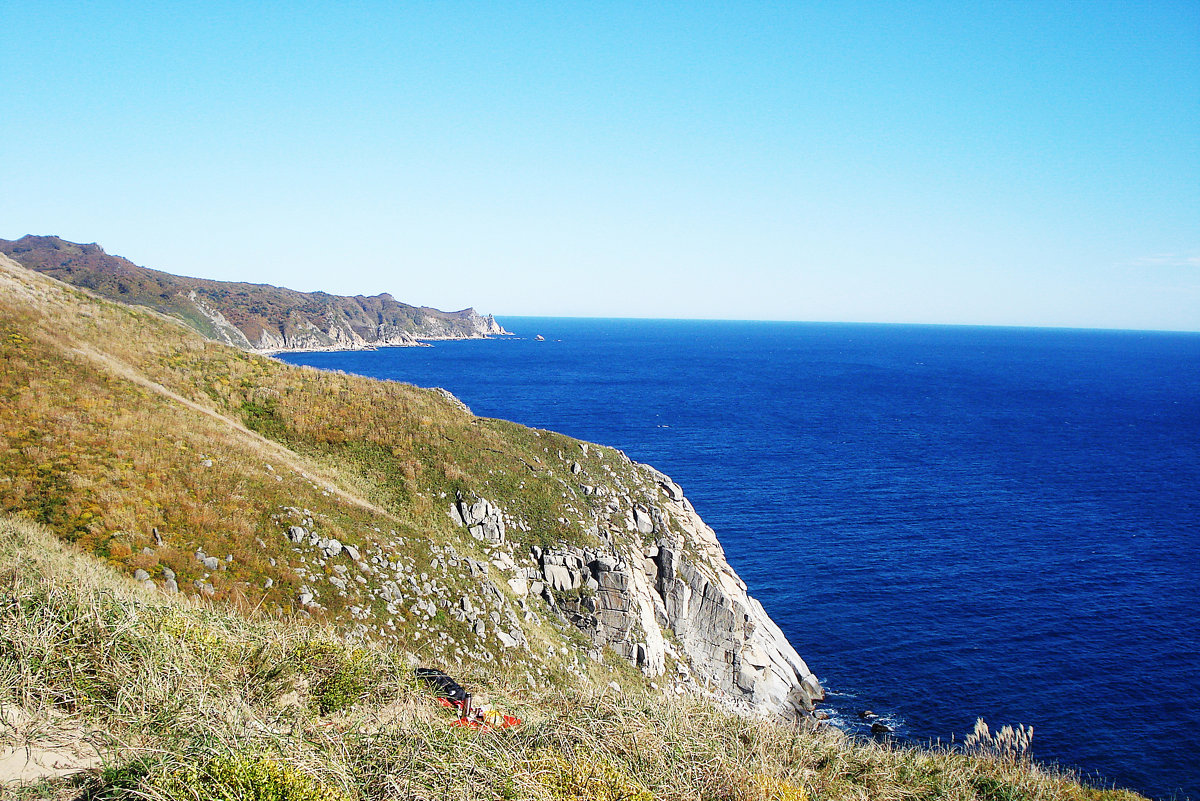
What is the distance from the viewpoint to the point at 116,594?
12.6 m

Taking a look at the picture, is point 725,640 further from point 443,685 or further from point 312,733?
point 312,733

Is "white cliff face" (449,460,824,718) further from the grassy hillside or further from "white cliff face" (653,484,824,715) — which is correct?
the grassy hillside

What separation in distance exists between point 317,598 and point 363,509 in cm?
622

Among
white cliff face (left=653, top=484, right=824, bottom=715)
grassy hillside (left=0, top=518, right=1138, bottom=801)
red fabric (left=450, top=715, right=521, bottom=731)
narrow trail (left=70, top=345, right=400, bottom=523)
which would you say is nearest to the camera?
grassy hillside (left=0, top=518, right=1138, bottom=801)

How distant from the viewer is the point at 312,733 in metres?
9.95

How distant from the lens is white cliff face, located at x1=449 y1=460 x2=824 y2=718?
30.0 m

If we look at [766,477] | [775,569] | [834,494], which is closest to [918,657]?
[775,569]

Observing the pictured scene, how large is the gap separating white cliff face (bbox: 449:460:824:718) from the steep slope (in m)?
0.11

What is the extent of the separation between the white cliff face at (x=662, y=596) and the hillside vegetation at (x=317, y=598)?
0.84 ft

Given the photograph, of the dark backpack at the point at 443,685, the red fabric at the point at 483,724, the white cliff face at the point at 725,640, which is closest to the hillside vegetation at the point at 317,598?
the red fabric at the point at 483,724

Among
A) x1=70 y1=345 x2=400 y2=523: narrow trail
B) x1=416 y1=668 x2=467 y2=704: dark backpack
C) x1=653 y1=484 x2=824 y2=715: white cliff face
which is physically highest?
x1=70 y1=345 x2=400 y2=523: narrow trail

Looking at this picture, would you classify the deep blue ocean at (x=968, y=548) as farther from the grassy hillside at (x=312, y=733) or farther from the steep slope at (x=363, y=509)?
the grassy hillside at (x=312, y=733)

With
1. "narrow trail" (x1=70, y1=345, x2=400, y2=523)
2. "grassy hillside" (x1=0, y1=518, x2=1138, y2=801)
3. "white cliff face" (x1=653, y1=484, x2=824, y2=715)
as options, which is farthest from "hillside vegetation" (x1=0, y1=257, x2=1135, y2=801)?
"white cliff face" (x1=653, y1=484, x2=824, y2=715)

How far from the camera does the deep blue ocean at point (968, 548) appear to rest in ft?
116
